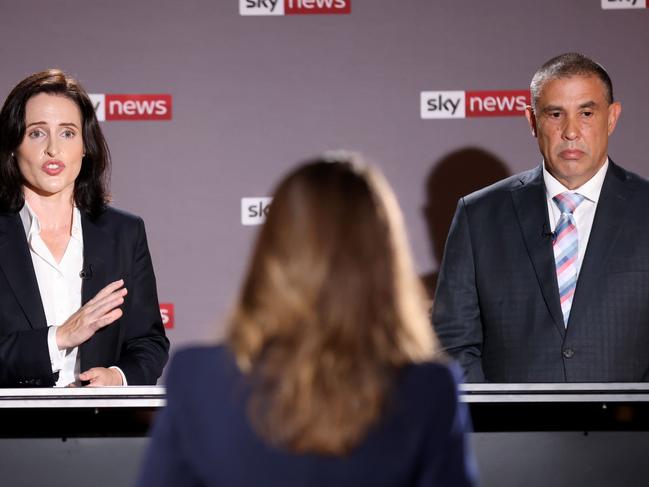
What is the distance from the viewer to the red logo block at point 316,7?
4.21 metres

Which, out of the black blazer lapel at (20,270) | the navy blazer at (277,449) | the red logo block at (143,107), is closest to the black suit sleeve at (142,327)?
the black blazer lapel at (20,270)

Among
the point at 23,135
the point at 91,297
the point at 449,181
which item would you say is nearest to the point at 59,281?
the point at 91,297

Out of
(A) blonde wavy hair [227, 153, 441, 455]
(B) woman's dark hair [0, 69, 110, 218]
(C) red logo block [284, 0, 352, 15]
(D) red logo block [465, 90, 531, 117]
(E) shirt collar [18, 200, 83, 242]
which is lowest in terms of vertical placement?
(A) blonde wavy hair [227, 153, 441, 455]

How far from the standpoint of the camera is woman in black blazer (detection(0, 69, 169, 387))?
9.21 feet

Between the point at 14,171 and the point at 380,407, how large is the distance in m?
2.04

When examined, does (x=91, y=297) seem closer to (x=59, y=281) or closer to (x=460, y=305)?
(x=59, y=281)

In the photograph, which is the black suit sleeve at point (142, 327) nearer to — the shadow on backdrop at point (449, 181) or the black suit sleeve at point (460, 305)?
the black suit sleeve at point (460, 305)

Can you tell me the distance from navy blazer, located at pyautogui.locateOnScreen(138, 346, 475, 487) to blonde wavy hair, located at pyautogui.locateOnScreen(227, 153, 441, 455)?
0.06ft

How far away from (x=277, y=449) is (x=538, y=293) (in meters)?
1.73

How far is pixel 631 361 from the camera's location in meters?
2.74

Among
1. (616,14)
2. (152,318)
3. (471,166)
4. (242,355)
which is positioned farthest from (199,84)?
(242,355)

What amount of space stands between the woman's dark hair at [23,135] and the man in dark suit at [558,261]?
3.76 feet

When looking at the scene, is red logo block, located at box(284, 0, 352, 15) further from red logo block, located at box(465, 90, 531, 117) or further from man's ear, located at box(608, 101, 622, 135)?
man's ear, located at box(608, 101, 622, 135)

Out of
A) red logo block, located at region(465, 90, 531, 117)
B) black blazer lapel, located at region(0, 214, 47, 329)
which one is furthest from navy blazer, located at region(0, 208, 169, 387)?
red logo block, located at region(465, 90, 531, 117)
